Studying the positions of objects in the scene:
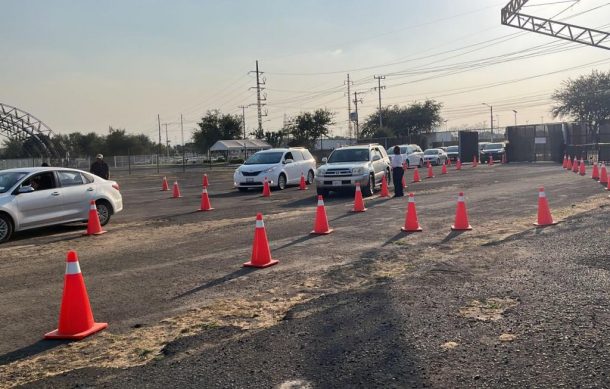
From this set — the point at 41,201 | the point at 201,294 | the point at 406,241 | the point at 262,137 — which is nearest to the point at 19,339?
the point at 201,294

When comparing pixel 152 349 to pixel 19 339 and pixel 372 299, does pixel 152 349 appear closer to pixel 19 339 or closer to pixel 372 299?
pixel 19 339

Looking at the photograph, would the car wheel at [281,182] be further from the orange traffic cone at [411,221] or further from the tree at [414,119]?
the tree at [414,119]

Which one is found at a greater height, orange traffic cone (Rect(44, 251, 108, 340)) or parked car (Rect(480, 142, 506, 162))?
parked car (Rect(480, 142, 506, 162))

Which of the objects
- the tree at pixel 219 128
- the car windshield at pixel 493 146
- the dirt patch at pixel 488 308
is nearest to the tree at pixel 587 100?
the car windshield at pixel 493 146

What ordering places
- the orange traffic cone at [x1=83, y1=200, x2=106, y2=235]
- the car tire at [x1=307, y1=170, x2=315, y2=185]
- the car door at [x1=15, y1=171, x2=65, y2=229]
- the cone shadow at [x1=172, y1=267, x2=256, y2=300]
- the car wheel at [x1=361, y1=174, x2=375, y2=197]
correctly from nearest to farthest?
the cone shadow at [x1=172, y1=267, x2=256, y2=300] → the car door at [x1=15, y1=171, x2=65, y2=229] → the orange traffic cone at [x1=83, y1=200, x2=106, y2=235] → the car wheel at [x1=361, y1=174, x2=375, y2=197] → the car tire at [x1=307, y1=170, x2=315, y2=185]

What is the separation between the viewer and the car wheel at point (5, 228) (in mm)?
11320

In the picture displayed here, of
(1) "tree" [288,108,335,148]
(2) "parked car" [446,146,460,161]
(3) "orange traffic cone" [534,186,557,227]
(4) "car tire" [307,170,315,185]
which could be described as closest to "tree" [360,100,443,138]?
(1) "tree" [288,108,335,148]

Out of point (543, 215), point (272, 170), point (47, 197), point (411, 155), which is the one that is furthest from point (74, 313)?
point (411, 155)

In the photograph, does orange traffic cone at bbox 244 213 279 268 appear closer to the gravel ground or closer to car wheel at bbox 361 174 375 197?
the gravel ground

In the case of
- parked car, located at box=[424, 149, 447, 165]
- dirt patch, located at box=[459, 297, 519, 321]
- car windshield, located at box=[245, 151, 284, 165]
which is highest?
car windshield, located at box=[245, 151, 284, 165]

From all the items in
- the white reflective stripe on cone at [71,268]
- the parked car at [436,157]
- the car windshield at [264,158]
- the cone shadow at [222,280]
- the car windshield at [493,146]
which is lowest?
the cone shadow at [222,280]

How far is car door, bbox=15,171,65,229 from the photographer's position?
1165 centimetres

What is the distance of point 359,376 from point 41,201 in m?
10.0

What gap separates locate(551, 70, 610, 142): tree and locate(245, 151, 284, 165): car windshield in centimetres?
4785
